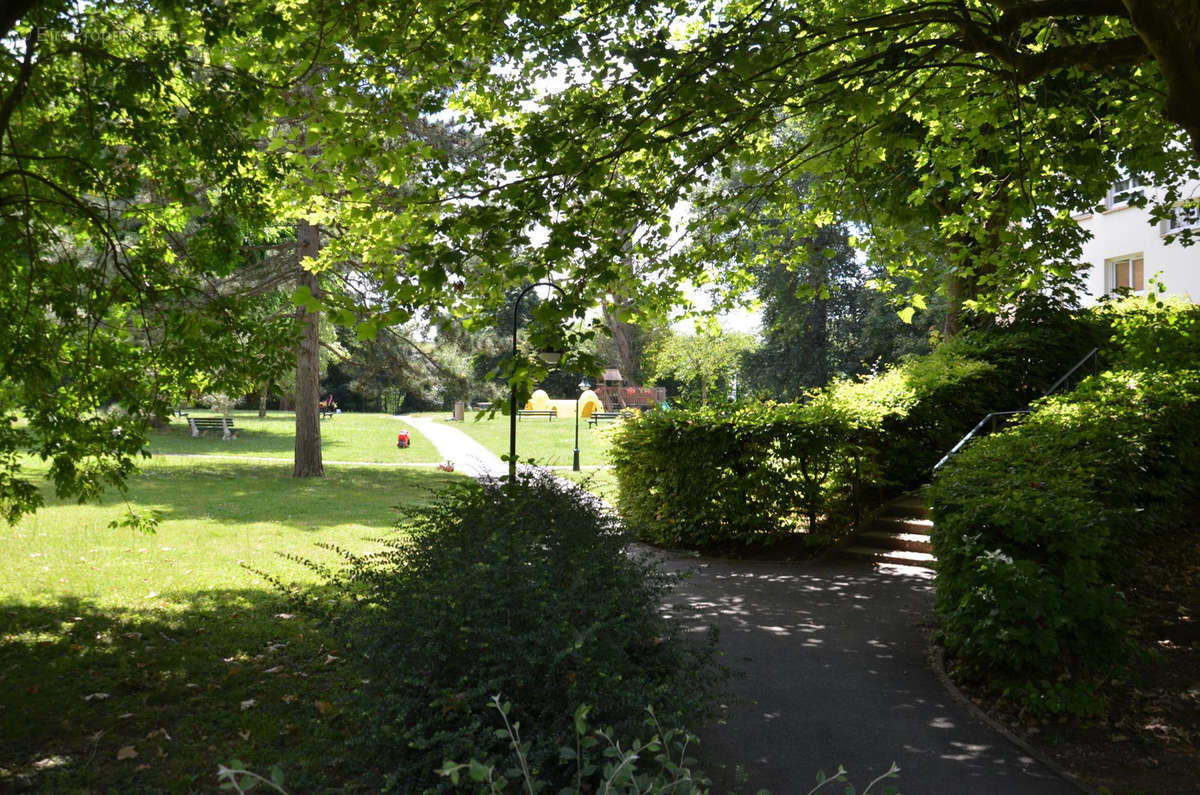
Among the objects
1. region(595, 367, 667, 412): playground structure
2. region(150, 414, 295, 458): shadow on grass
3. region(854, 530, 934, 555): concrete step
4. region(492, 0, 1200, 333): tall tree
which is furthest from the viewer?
region(595, 367, 667, 412): playground structure

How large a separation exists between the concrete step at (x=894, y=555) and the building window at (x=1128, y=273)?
1882 centimetres

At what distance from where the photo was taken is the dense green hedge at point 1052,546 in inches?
227

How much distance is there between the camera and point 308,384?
2033 cm

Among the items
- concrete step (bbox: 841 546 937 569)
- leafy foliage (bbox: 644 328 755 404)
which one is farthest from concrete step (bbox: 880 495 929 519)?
leafy foliage (bbox: 644 328 755 404)

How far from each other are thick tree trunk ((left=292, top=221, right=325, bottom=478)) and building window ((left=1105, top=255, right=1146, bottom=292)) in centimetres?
2305

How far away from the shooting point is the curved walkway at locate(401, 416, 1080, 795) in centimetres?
487

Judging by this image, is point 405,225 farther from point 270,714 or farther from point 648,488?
point 648,488

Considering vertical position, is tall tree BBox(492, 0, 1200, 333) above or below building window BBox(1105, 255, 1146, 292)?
below

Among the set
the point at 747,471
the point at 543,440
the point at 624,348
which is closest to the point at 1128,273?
the point at 747,471

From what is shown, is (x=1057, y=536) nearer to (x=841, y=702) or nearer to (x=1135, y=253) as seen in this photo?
(x=841, y=702)

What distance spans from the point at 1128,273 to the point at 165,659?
2833 centimetres

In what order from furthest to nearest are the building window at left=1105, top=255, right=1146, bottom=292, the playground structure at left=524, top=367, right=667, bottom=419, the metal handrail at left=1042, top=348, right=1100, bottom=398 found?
the playground structure at left=524, top=367, right=667, bottom=419 → the building window at left=1105, top=255, right=1146, bottom=292 → the metal handrail at left=1042, top=348, right=1100, bottom=398

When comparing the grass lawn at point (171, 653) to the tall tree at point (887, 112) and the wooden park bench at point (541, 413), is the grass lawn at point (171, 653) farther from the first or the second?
the wooden park bench at point (541, 413)

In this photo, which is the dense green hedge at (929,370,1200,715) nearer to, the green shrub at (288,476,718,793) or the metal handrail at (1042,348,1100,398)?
the green shrub at (288,476,718,793)
